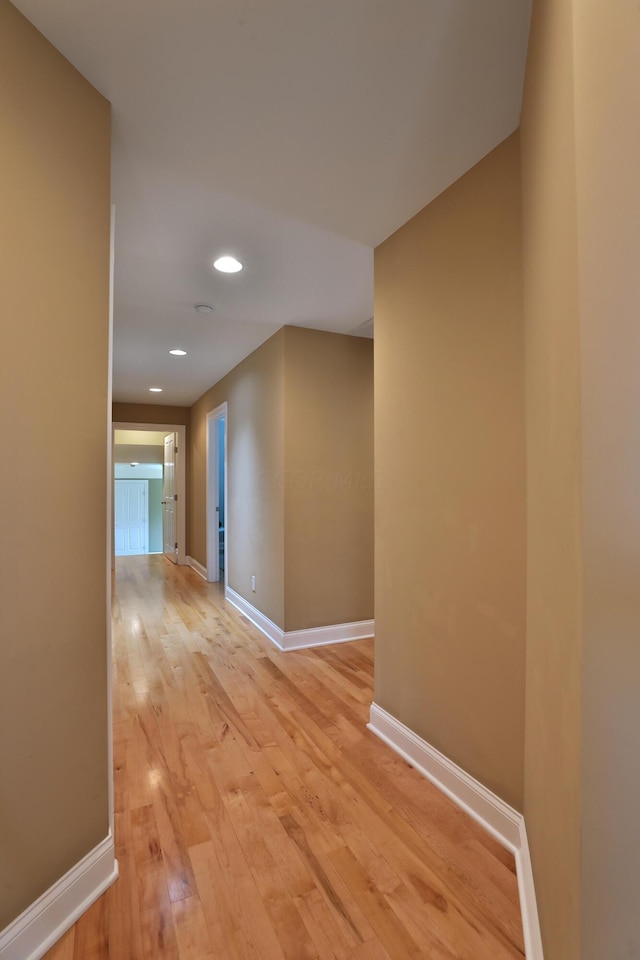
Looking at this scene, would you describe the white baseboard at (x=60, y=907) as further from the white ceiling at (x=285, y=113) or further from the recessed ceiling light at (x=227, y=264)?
the recessed ceiling light at (x=227, y=264)

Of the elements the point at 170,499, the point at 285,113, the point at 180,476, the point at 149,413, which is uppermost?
the point at 285,113

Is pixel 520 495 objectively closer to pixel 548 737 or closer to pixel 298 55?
pixel 548 737

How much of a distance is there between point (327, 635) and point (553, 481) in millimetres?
2878

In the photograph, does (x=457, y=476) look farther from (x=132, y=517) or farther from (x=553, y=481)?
(x=132, y=517)

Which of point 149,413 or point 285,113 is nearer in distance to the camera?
point 285,113

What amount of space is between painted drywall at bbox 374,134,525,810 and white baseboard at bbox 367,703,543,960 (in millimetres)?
46

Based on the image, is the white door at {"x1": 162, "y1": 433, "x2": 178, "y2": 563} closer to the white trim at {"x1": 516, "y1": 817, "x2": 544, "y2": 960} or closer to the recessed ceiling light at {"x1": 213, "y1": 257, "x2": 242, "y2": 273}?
the recessed ceiling light at {"x1": 213, "y1": 257, "x2": 242, "y2": 273}

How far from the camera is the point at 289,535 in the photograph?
3.46m

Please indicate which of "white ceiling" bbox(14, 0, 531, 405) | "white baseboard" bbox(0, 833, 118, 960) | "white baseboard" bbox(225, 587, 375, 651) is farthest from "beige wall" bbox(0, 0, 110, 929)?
"white baseboard" bbox(225, 587, 375, 651)

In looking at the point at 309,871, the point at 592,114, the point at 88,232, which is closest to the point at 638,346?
the point at 592,114

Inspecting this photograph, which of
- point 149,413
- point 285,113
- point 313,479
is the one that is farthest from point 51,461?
point 149,413

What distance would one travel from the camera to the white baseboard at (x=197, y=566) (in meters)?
6.20

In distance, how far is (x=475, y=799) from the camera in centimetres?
168

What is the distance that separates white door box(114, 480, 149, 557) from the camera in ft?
34.0
